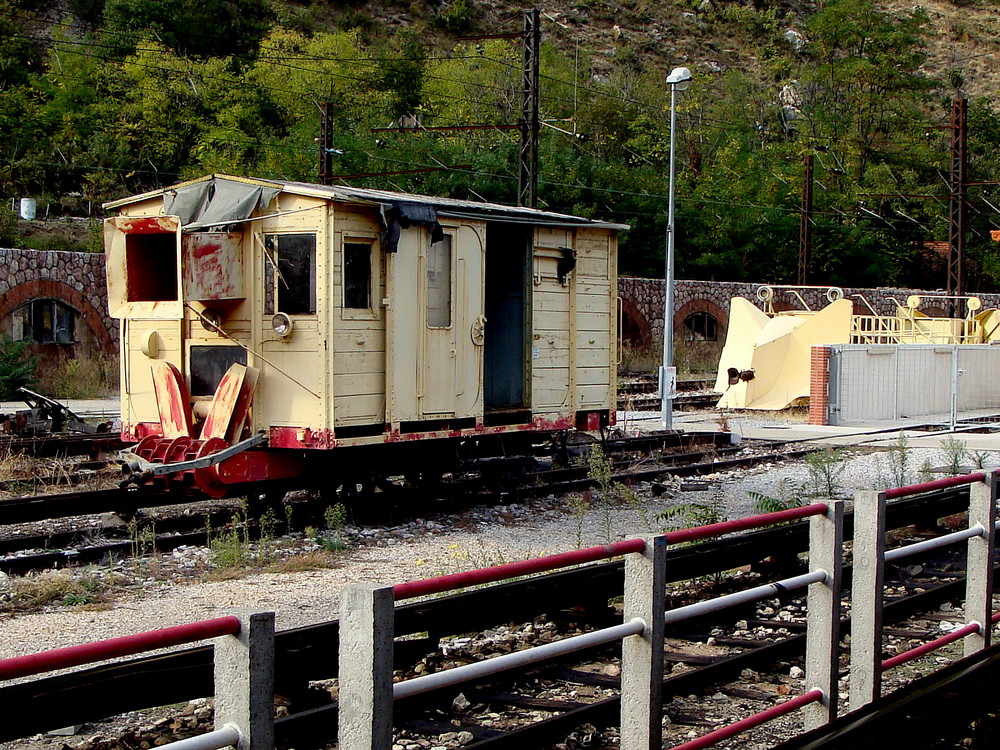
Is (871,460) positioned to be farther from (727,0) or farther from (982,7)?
(982,7)

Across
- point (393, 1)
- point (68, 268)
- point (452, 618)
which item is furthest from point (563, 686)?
point (393, 1)

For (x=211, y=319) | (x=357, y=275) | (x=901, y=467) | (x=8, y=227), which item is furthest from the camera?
(x=8, y=227)

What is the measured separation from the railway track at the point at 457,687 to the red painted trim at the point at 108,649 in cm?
46

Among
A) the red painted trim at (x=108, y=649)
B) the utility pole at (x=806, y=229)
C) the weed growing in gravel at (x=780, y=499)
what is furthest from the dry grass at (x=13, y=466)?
the utility pole at (x=806, y=229)

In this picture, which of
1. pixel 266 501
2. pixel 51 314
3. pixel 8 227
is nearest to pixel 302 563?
pixel 266 501

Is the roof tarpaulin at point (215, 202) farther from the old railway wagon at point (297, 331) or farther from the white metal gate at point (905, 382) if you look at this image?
the white metal gate at point (905, 382)

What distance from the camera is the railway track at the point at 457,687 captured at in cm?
333

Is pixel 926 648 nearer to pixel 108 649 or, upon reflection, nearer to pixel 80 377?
pixel 108 649

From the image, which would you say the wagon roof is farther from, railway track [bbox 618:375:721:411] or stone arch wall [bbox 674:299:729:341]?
stone arch wall [bbox 674:299:729:341]

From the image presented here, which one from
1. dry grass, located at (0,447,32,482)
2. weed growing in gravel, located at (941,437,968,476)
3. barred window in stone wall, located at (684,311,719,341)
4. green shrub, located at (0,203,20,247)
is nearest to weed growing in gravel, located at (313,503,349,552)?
dry grass, located at (0,447,32,482)

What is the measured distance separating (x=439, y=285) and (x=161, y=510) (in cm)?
391

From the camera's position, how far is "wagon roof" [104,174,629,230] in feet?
35.2

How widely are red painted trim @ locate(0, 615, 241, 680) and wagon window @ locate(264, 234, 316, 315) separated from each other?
317 inches

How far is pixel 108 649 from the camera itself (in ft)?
8.98
